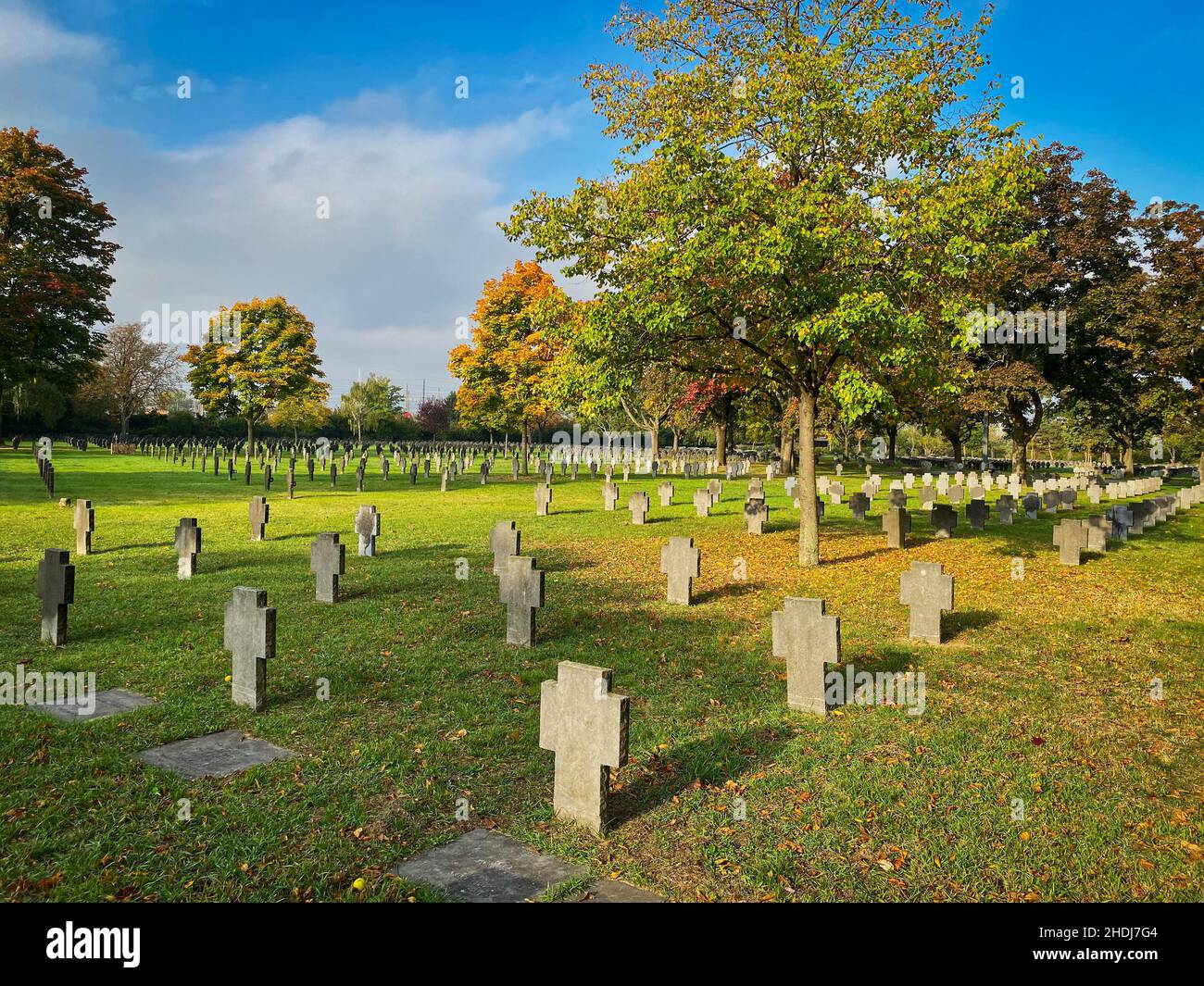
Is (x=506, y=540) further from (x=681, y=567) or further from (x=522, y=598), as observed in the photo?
(x=522, y=598)

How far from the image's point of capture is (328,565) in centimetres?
1002

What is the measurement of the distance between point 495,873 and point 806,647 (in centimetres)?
364

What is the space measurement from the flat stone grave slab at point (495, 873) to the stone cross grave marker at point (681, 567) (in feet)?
21.3

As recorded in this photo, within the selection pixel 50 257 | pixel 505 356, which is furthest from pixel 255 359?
pixel 505 356

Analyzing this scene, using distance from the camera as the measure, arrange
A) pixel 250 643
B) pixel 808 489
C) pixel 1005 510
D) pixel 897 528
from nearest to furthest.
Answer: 1. pixel 250 643
2. pixel 808 489
3. pixel 897 528
4. pixel 1005 510

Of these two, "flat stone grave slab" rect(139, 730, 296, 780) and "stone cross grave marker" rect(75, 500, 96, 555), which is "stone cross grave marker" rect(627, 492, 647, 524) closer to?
"stone cross grave marker" rect(75, 500, 96, 555)

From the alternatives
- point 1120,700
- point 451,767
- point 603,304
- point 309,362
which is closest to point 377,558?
point 603,304

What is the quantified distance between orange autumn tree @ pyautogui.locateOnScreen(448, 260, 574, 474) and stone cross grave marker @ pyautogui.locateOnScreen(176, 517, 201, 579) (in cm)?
2346

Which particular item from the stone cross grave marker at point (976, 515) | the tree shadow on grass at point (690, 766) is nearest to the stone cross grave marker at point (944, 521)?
the stone cross grave marker at point (976, 515)

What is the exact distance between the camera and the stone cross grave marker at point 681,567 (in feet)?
33.7

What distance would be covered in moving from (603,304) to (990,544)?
9389 millimetres

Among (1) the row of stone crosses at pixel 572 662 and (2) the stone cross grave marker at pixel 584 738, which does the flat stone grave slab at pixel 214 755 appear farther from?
(2) the stone cross grave marker at pixel 584 738

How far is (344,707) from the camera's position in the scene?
6176mm

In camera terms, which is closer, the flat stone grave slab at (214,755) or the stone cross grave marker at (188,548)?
the flat stone grave slab at (214,755)
